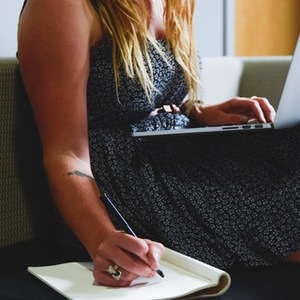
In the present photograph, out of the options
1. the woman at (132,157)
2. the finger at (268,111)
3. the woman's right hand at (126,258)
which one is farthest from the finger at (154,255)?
the finger at (268,111)

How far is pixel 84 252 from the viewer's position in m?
1.21

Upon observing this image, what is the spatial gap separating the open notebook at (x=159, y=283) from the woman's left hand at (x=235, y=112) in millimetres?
387

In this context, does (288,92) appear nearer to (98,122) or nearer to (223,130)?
(223,130)

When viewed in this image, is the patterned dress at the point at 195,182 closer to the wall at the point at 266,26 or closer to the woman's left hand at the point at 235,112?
the woman's left hand at the point at 235,112

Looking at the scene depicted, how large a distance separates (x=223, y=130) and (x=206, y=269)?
0.25 meters

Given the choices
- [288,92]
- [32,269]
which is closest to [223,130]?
[288,92]

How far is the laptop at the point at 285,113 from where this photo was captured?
1.07 m

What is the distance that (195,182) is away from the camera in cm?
116

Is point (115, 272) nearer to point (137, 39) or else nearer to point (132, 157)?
point (132, 157)

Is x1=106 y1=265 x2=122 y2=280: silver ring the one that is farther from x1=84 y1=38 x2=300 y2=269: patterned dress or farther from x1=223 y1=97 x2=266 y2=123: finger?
x1=223 y1=97 x2=266 y2=123: finger

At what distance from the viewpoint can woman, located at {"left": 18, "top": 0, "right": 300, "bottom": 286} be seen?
1131 mm

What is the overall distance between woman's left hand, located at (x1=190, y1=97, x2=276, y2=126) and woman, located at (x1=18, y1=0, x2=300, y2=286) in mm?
102

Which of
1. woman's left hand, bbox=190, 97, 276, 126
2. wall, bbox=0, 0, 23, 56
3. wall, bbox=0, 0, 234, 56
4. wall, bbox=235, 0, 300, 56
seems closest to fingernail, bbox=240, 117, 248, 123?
woman's left hand, bbox=190, 97, 276, 126

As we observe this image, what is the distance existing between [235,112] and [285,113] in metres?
0.29
